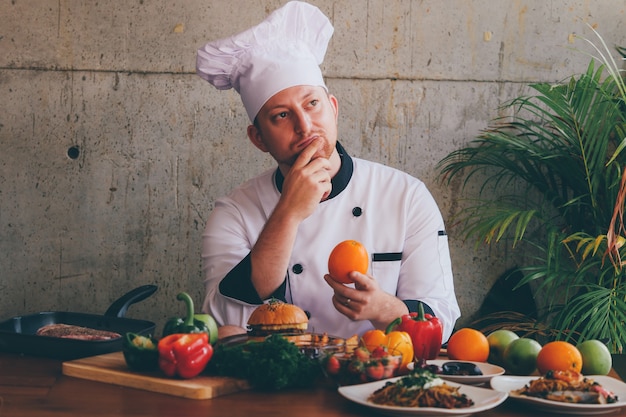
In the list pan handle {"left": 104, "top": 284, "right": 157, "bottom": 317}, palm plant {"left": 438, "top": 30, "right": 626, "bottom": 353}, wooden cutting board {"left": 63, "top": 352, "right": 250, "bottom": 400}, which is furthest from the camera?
palm plant {"left": 438, "top": 30, "right": 626, "bottom": 353}

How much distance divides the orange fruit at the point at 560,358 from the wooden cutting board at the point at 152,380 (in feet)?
2.23

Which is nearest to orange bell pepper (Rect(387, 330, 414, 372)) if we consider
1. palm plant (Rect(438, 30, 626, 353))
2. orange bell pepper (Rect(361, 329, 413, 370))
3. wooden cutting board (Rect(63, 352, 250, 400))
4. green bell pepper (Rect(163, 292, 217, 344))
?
orange bell pepper (Rect(361, 329, 413, 370))

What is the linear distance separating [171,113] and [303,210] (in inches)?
58.6

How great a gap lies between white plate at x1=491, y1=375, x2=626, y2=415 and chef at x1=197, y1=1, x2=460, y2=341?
34.1 inches

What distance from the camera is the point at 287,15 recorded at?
278 cm

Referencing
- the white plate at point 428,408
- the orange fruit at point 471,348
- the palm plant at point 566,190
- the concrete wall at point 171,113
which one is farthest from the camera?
the concrete wall at point 171,113

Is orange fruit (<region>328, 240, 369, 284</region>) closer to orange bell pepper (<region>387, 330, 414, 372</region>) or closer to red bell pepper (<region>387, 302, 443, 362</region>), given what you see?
red bell pepper (<region>387, 302, 443, 362</region>)

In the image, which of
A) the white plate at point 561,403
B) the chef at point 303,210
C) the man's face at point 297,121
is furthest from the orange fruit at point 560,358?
the man's face at point 297,121

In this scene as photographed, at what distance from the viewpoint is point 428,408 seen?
57.3 inches

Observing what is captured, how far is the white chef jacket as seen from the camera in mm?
2701

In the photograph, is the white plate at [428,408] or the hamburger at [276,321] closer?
the white plate at [428,408]

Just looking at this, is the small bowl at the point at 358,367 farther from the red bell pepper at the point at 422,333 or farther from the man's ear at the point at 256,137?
the man's ear at the point at 256,137

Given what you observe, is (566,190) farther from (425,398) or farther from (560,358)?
(425,398)

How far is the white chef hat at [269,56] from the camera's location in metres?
2.75
